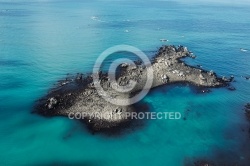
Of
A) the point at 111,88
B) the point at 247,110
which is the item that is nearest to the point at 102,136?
the point at 111,88

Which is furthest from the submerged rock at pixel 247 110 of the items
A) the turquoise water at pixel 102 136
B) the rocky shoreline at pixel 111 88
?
the rocky shoreline at pixel 111 88

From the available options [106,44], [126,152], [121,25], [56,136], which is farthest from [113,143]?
[121,25]

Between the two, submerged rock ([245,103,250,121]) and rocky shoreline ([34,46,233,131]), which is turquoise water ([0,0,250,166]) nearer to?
submerged rock ([245,103,250,121])

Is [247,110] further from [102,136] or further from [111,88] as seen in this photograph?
[102,136]

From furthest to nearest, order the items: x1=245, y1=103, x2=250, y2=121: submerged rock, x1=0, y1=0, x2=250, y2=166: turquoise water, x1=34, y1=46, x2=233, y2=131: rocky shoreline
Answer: x1=245, y1=103, x2=250, y2=121: submerged rock < x1=34, y1=46, x2=233, y2=131: rocky shoreline < x1=0, y1=0, x2=250, y2=166: turquoise water

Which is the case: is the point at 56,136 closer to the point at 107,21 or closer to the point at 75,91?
the point at 75,91

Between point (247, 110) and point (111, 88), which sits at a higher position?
point (111, 88)

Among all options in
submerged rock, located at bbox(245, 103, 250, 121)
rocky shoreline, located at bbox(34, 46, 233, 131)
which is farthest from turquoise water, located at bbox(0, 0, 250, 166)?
rocky shoreline, located at bbox(34, 46, 233, 131)

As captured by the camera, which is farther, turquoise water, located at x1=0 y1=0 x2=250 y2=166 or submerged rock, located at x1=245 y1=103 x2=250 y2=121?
submerged rock, located at x1=245 y1=103 x2=250 y2=121
